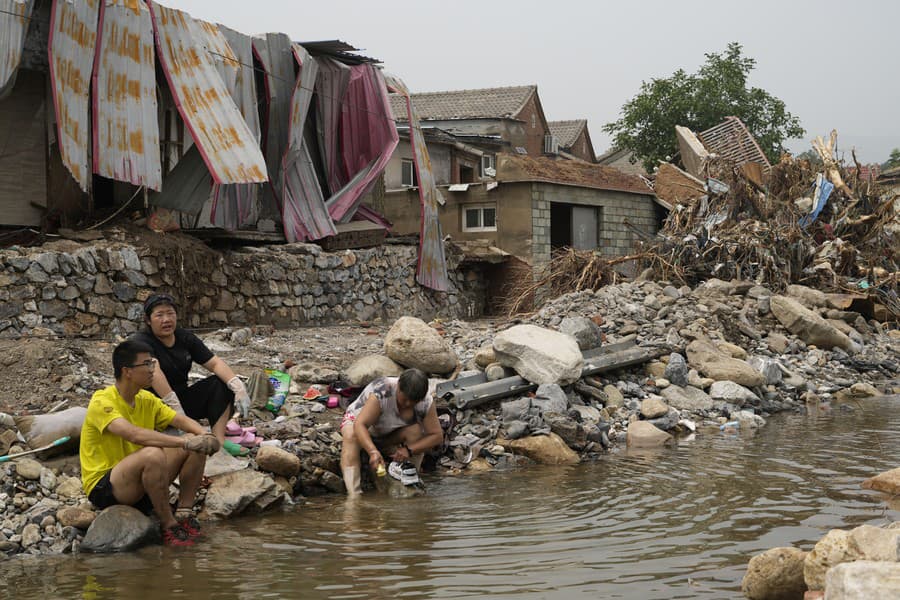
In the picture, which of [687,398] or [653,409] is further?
[687,398]

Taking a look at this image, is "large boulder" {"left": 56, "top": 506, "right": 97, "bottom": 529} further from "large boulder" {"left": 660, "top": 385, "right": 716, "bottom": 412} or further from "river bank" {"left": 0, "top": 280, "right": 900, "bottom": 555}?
"large boulder" {"left": 660, "top": 385, "right": 716, "bottom": 412}

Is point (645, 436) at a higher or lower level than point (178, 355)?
lower

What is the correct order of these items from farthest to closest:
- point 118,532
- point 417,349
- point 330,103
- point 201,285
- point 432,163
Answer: point 432,163, point 330,103, point 201,285, point 417,349, point 118,532

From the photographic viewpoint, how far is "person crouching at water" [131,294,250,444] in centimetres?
679

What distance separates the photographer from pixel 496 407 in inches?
375

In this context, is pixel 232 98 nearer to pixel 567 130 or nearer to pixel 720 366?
pixel 720 366

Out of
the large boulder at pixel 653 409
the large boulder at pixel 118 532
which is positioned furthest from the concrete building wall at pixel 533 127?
the large boulder at pixel 118 532

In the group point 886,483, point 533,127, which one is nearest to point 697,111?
point 533,127

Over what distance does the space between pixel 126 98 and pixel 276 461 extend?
690 cm

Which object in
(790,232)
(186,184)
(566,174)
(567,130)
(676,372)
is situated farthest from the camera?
(567,130)

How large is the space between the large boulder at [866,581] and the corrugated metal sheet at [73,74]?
10.4 meters

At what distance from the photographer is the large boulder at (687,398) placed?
1078cm

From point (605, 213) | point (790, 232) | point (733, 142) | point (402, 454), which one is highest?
point (733, 142)

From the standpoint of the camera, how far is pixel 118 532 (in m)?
5.70
